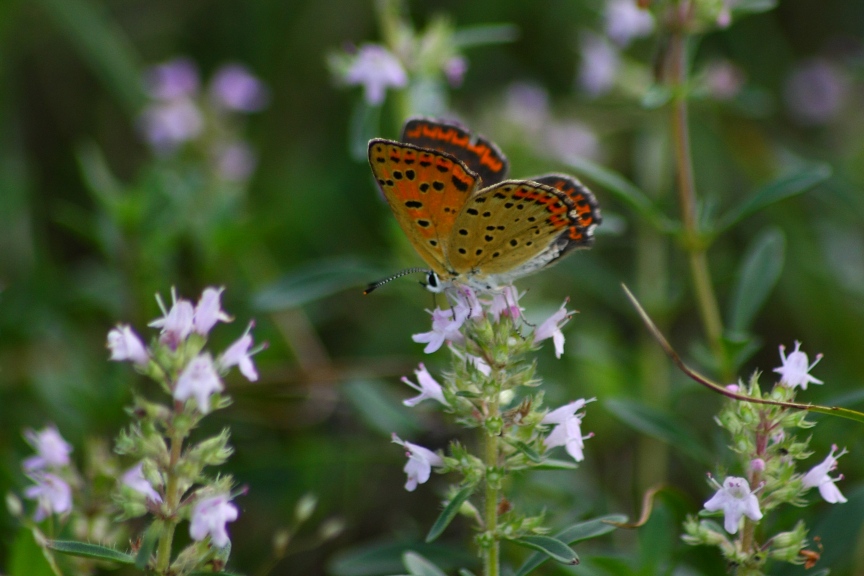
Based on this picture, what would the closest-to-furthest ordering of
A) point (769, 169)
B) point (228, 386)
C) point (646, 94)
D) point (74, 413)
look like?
point (646, 94) → point (74, 413) → point (228, 386) → point (769, 169)

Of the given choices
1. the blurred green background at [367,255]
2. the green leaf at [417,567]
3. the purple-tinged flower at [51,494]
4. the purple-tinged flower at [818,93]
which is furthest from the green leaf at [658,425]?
the purple-tinged flower at [818,93]

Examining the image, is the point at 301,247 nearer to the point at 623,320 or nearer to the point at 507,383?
the point at 623,320

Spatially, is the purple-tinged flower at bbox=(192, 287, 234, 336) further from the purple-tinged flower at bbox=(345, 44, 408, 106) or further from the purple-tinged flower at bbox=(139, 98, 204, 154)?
the purple-tinged flower at bbox=(139, 98, 204, 154)

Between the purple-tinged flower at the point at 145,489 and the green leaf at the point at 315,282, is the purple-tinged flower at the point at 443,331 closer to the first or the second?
the purple-tinged flower at the point at 145,489

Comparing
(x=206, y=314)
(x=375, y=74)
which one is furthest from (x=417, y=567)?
(x=375, y=74)

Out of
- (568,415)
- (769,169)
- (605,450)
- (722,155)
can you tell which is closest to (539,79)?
(722,155)

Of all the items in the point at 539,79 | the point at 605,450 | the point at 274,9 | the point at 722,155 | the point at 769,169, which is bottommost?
the point at 605,450

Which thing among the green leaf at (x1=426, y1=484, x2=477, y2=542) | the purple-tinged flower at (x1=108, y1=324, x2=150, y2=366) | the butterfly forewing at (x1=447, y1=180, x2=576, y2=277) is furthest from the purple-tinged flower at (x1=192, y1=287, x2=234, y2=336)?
the butterfly forewing at (x1=447, y1=180, x2=576, y2=277)
